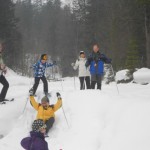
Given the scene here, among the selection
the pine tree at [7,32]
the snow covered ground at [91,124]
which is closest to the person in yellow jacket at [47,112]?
the snow covered ground at [91,124]

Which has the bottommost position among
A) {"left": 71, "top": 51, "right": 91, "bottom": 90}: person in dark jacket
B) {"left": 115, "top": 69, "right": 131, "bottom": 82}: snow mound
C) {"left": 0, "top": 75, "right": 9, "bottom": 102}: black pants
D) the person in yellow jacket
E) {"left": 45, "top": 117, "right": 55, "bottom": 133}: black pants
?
{"left": 115, "top": 69, "right": 131, "bottom": 82}: snow mound

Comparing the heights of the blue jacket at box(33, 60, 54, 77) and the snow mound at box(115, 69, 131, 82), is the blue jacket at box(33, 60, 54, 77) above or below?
above

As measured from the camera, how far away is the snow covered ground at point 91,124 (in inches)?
340

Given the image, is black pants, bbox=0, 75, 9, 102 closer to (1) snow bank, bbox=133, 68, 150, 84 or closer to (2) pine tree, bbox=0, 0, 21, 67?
(1) snow bank, bbox=133, 68, 150, 84

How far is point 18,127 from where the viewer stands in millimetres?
11383

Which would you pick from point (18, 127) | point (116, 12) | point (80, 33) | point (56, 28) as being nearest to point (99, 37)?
point (116, 12)

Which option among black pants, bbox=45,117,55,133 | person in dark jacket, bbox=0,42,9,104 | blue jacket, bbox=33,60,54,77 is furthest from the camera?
blue jacket, bbox=33,60,54,77

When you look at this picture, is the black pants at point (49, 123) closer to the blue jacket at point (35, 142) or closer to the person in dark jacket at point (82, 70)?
the person in dark jacket at point (82, 70)

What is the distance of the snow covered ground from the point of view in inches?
340

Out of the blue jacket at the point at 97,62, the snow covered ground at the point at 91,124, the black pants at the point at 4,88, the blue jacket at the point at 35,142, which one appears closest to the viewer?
the blue jacket at the point at 35,142

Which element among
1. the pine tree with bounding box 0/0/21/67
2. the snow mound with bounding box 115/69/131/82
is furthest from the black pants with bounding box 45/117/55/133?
the pine tree with bounding box 0/0/21/67

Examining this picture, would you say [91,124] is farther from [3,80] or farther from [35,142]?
[3,80]

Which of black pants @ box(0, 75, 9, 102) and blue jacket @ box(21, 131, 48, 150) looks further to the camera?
black pants @ box(0, 75, 9, 102)

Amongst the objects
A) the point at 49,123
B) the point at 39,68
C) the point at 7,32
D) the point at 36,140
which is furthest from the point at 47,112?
the point at 7,32
